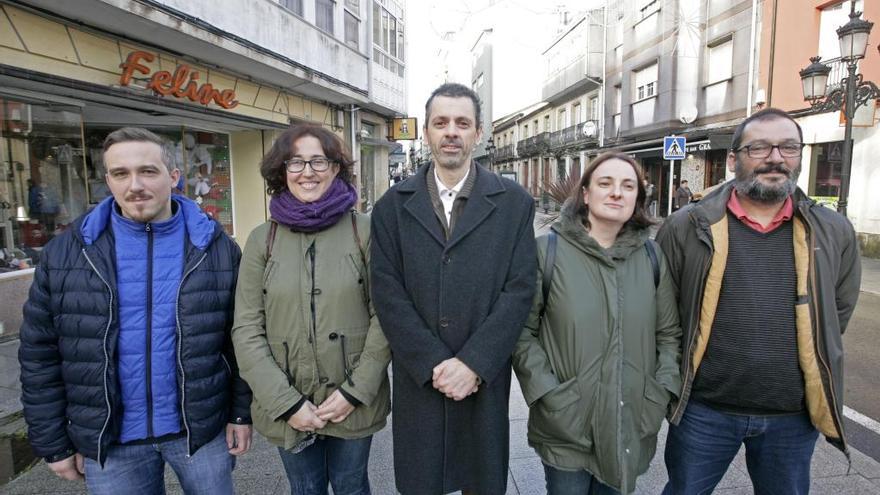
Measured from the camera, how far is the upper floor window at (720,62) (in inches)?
676

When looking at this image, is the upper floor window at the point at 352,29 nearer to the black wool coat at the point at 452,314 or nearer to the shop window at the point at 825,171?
the black wool coat at the point at 452,314

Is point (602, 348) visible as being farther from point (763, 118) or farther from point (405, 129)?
point (405, 129)

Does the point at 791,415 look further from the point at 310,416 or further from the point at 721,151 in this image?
the point at 721,151

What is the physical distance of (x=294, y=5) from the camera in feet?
34.8

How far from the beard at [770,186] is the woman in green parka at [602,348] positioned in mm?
449

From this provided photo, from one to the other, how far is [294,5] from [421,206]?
1042 centimetres

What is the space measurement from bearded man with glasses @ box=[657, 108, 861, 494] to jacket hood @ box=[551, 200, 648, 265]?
0.27 m

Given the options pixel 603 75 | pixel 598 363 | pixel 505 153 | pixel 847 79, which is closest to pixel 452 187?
pixel 598 363

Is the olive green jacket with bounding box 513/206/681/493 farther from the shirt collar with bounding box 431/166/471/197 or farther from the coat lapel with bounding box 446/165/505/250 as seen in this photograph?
the shirt collar with bounding box 431/166/471/197

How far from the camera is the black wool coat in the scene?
6.48 ft

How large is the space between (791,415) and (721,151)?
748 inches

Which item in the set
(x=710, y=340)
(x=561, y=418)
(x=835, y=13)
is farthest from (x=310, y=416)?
(x=835, y=13)

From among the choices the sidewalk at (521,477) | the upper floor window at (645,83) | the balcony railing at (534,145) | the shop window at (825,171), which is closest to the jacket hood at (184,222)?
the sidewalk at (521,477)

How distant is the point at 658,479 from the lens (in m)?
3.11
